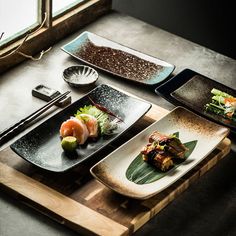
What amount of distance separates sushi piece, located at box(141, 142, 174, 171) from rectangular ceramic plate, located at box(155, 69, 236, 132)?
0.46m

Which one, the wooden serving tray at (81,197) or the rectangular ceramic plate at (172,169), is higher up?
the rectangular ceramic plate at (172,169)

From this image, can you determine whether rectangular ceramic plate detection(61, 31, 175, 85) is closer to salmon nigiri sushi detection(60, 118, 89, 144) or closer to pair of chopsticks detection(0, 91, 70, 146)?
pair of chopsticks detection(0, 91, 70, 146)

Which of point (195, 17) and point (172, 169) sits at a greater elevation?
point (172, 169)

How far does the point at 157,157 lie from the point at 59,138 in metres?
0.43

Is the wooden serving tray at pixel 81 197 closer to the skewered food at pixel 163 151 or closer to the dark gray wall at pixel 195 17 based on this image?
the skewered food at pixel 163 151

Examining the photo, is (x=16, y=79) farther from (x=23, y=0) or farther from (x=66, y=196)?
(x=66, y=196)

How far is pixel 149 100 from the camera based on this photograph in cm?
357

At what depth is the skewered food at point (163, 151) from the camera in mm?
3045

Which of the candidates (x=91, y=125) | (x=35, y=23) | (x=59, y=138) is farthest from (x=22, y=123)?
(x=35, y=23)

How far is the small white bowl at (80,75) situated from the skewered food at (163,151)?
1.86 feet

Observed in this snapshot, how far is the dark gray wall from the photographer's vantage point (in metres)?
4.50

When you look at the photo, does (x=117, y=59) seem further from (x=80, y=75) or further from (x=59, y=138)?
(x=59, y=138)

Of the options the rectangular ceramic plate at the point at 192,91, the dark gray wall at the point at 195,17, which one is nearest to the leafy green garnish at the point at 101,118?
the rectangular ceramic plate at the point at 192,91

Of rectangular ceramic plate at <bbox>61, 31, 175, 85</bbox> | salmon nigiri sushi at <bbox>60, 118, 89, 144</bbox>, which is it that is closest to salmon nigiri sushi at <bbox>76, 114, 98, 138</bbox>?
salmon nigiri sushi at <bbox>60, 118, 89, 144</bbox>
